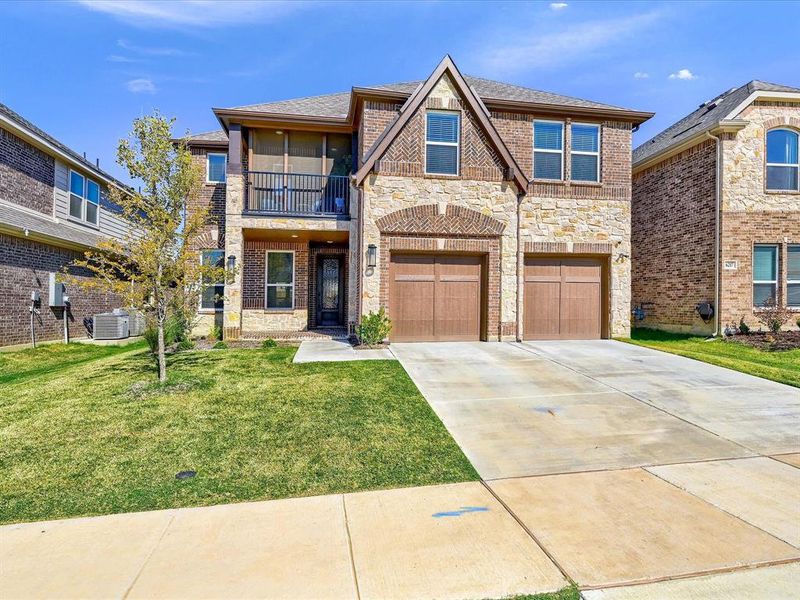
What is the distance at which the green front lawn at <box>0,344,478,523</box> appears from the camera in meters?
3.90

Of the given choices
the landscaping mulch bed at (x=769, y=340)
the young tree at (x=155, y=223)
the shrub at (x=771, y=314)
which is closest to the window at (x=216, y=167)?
the young tree at (x=155, y=223)

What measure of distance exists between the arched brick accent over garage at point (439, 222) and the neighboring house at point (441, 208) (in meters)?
0.03

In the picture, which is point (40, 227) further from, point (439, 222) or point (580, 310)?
point (580, 310)

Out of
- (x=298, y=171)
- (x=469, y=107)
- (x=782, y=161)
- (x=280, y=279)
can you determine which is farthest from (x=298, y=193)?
(x=782, y=161)

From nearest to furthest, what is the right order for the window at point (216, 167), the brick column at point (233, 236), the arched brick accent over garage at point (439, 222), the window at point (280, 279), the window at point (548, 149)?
the arched brick accent over garage at point (439, 222), the brick column at point (233, 236), the window at point (548, 149), the window at point (280, 279), the window at point (216, 167)

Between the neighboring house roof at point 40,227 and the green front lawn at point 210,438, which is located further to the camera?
the neighboring house roof at point 40,227

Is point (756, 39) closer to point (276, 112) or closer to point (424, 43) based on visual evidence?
point (424, 43)

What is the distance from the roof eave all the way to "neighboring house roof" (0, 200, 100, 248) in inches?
686

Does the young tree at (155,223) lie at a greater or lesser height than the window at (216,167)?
lesser

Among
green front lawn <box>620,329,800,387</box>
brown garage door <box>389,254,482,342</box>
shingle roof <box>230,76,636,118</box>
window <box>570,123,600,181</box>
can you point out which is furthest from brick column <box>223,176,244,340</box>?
green front lawn <box>620,329,800,387</box>

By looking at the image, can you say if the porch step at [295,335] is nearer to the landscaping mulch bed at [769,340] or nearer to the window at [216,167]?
the window at [216,167]

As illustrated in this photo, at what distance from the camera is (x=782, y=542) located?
3080 mm

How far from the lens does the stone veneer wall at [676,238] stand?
1284 cm

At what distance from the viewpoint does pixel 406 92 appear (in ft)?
38.4
